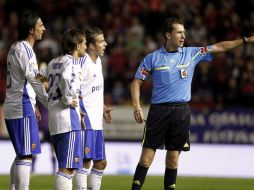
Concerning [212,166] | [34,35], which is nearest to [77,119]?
[34,35]

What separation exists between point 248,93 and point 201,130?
4.09 ft

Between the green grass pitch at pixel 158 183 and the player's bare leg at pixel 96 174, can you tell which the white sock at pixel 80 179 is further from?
the green grass pitch at pixel 158 183

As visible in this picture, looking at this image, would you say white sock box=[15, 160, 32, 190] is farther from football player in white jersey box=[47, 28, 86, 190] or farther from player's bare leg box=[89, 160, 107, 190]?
player's bare leg box=[89, 160, 107, 190]

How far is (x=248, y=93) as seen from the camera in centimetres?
1730

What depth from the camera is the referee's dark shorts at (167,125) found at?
392 inches

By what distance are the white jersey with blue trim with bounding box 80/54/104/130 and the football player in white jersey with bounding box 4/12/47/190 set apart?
60cm

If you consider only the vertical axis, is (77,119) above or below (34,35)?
below

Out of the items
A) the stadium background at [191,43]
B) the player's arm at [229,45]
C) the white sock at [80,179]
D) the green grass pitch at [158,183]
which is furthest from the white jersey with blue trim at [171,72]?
the stadium background at [191,43]

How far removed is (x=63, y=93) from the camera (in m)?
8.64

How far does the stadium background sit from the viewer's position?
55.7 feet

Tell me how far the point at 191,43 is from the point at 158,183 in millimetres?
4924

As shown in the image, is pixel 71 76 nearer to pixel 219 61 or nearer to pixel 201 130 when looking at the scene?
pixel 201 130

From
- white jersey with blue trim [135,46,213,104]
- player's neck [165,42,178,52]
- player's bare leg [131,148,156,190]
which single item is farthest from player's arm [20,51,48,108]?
player's neck [165,42,178,52]

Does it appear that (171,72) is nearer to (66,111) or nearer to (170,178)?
(170,178)
